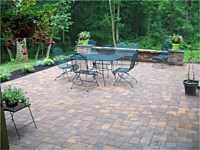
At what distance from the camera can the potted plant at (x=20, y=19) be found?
221 cm

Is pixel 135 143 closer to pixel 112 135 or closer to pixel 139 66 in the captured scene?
pixel 112 135

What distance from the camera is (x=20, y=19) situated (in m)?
2.26

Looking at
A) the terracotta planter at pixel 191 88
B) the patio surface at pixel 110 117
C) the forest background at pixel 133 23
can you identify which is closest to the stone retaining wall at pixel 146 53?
the patio surface at pixel 110 117

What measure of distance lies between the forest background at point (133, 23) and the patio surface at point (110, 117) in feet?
23.7

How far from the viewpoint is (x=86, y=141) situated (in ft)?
9.00

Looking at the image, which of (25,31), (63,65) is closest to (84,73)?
(63,65)

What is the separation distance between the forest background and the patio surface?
7.24m

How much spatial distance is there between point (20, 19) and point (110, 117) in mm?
1920

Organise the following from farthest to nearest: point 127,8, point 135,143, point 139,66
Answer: point 127,8 → point 139,66 → point 135,143

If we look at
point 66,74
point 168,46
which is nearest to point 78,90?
point 66,74

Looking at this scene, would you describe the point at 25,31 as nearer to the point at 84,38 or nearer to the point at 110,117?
the point at 110,117

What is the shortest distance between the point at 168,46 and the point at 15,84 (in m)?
4.63

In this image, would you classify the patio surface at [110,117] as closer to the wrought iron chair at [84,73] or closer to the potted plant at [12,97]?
the wrought iron chair at [84,73]

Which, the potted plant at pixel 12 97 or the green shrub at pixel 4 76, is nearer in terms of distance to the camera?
the potted plant at pixel 12 97
